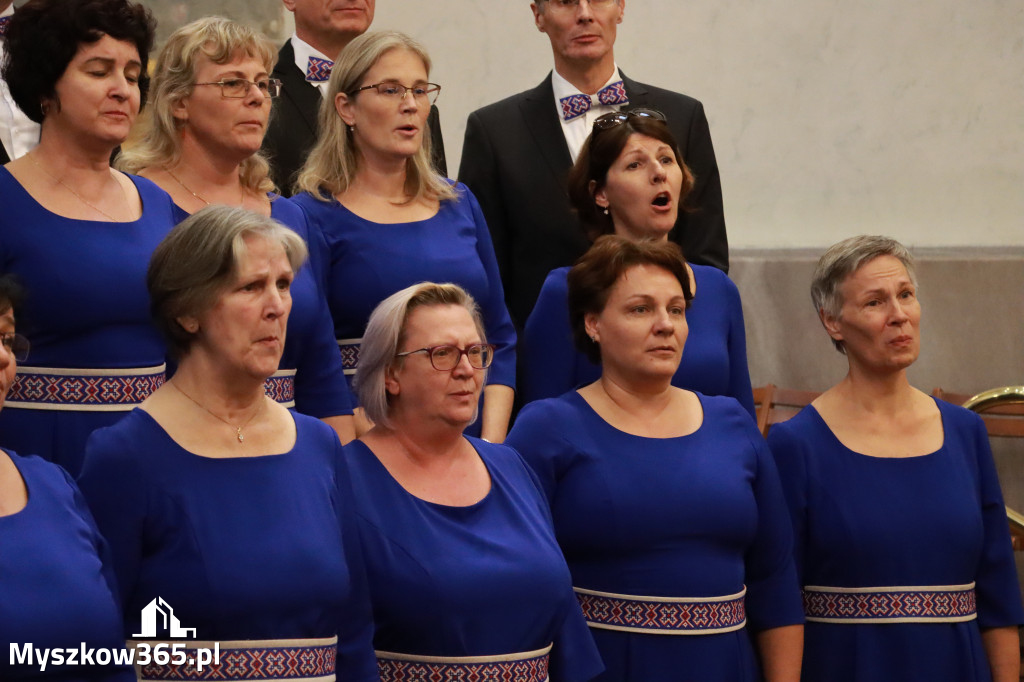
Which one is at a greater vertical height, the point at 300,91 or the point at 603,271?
the point at 300,91

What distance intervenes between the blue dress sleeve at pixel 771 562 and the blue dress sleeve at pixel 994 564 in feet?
1.61

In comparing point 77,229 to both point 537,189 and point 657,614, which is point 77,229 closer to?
point 657,614

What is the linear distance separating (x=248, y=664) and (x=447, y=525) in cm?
51

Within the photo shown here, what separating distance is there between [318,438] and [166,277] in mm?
372

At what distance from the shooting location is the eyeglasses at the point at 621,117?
3830 millimetres

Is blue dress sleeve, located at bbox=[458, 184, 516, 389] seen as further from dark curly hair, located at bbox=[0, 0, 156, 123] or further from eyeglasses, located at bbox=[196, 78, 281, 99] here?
dark curly hair, located at bbox=[0, 0, 156, 123]

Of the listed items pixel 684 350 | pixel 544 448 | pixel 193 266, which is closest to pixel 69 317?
pixel 193 266

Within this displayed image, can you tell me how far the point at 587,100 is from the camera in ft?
13.8

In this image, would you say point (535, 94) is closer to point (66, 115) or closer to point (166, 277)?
point (66, 115)

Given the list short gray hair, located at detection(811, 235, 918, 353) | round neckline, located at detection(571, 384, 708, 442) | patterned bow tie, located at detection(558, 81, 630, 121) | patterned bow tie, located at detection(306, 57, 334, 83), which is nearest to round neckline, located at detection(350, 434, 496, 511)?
round neckline, located at detection(571, 384, 708, 442)

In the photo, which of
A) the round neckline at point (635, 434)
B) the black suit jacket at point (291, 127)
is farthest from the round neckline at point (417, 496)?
the black suit jacket at point (291, 127)

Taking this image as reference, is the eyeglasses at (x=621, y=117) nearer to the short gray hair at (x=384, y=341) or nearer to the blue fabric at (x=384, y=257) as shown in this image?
the blue fabric at (x=384, y=257)

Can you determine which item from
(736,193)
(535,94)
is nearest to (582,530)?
(535,94)

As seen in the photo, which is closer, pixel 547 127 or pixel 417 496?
pixel 417 496
